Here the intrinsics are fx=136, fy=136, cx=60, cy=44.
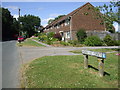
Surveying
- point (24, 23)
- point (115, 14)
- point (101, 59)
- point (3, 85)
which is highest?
point (24, 23)

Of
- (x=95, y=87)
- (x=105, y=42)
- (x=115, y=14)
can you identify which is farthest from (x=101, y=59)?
(x=105, y=42)

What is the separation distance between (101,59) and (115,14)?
9.32 metres

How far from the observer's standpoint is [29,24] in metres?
81.0

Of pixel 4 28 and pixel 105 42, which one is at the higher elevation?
pixel 4 28

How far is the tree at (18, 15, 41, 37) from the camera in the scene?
78.2 meters

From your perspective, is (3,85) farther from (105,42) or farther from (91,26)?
(91,26)

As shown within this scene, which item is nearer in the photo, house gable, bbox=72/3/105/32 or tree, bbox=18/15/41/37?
house gable, bbox=72/3/105/32

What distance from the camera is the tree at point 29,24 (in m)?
78.2

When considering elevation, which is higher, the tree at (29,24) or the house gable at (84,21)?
the tree at (29,24)

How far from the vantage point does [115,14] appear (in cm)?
1317

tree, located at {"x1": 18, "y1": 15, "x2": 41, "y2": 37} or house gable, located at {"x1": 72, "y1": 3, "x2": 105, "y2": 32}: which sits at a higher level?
tree, located at {"x1": 18, "y1": 15, "x2": 41, "y2": 37}

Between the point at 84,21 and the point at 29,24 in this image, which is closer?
the point at 84,21

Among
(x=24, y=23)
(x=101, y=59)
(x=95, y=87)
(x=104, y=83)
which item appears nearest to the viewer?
(x=95, y=87)

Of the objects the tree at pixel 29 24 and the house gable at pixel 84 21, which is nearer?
the house gable at pixel 84 21
